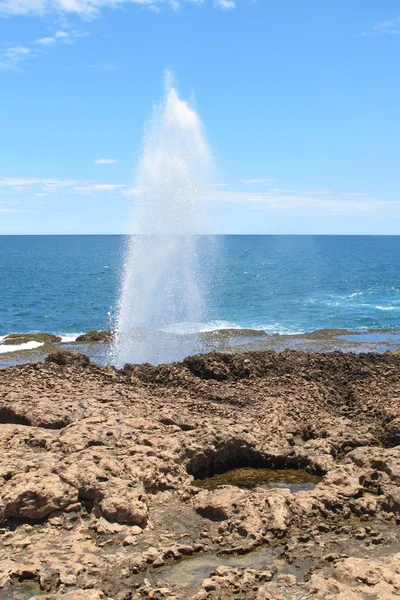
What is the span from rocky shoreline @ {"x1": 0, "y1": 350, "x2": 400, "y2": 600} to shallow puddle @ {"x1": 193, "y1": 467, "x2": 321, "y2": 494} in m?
0.22

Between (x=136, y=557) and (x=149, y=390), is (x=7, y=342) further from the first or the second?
(x=136, y=557)

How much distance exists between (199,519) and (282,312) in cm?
4792

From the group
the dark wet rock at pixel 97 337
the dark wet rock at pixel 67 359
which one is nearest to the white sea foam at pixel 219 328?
the dark wet rock at pixel 97 337

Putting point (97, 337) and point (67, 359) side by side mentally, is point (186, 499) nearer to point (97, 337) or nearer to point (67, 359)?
point (67, 359)

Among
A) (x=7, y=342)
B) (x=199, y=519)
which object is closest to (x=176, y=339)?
(x=7, y=342)

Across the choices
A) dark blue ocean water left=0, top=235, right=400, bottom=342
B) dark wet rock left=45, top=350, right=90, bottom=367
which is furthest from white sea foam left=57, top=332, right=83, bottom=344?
dark wet rock left=45, top=350, right=90, bottom=367

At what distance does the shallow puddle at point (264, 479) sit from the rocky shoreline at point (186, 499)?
0.72 ft

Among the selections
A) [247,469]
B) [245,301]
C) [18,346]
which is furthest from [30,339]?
[245,301]

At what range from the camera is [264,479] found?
14320 millimetres

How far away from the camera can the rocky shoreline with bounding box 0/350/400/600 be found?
951 cm

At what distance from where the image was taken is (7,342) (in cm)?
4159

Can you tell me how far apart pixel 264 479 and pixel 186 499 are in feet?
8.93

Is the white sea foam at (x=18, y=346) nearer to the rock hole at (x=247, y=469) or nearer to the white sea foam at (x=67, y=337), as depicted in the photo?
the white sea foam at (x=67, y=337)

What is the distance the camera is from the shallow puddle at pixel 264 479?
546 inches
